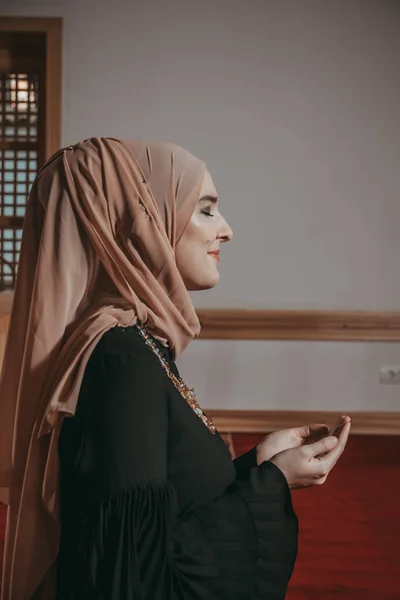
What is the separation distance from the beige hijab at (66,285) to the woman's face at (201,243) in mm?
55

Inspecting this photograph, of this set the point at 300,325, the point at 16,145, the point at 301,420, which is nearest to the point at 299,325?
the point at 300,325

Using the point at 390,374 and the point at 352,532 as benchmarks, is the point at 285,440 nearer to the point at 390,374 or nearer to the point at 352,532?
the point at 352,532

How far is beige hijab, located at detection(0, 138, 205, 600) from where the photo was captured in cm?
112

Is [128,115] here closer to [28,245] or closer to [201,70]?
[201,70]

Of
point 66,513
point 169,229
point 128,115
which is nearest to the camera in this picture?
point 66,513

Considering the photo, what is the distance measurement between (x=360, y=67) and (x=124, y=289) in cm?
389

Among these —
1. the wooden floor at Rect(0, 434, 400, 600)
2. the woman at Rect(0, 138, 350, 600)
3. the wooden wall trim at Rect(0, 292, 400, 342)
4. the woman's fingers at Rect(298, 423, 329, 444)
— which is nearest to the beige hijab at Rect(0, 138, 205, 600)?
the woman at Rect(0, 138, 350, 600)

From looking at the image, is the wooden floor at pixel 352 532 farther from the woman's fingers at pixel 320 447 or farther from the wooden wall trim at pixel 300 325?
the woman's fingers at pixel 320 447

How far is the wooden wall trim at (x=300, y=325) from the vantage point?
15.3 feet

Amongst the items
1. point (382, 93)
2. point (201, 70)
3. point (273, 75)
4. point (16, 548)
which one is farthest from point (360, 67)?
point (16, 548)

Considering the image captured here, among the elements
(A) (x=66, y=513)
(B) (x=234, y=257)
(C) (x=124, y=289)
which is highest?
(C) (x=124, y=289)

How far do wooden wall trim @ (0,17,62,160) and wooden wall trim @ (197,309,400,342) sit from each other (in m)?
1.30

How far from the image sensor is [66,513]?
112cm

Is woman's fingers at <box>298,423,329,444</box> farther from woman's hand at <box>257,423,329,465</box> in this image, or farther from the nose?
the nose
